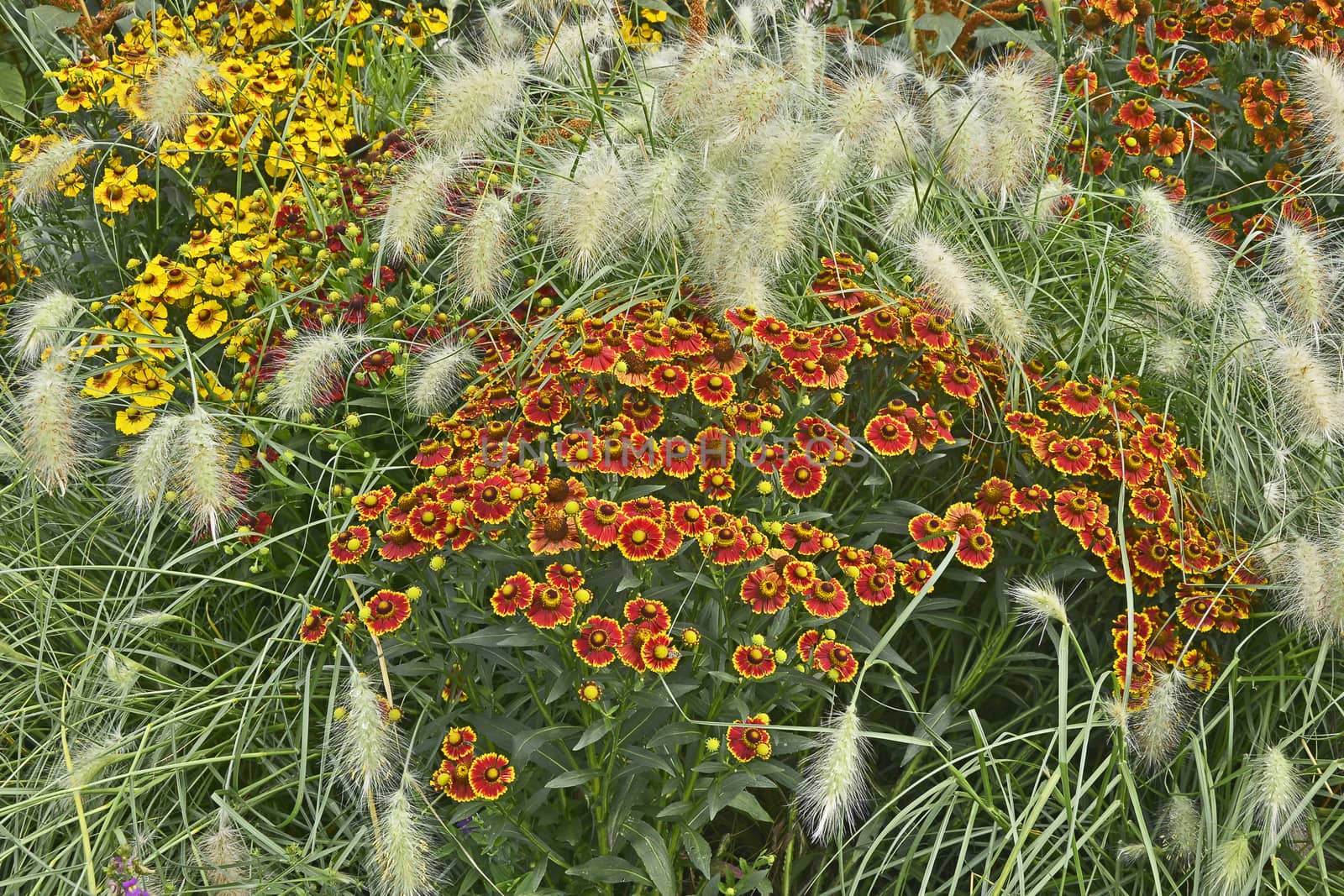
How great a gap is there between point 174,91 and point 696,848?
2.48 meters

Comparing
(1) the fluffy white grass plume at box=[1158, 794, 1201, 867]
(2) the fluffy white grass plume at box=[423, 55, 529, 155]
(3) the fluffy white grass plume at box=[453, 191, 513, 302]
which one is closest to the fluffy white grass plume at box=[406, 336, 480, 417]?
(3) the fluffy white grass plume at box=[453, 191, 513, 302]

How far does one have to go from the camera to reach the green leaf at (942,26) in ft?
15.7

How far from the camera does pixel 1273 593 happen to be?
2879mm

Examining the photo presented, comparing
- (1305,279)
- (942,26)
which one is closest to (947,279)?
(1305,279)

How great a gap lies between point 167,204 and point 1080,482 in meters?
3.21

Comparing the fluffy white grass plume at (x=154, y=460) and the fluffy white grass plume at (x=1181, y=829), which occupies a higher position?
the fluffy white grass plume at (x=154, y=460)

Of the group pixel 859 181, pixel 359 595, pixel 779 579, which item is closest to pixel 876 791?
pixel 779 579

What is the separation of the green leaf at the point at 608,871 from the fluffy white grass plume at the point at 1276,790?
123 cm

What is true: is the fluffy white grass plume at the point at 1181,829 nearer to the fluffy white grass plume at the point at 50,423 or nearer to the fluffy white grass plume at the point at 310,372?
the fluffy white grass plume at the point at 310,372

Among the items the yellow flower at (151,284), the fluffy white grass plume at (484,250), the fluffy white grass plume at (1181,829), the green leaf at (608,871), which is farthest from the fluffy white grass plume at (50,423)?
the fluffy white grass plume at (1181,829)

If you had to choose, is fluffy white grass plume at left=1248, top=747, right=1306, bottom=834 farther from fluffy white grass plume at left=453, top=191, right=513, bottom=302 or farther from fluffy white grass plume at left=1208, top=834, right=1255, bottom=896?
fluffy white grass plume at left=453, top=191, right=513, bottom=302

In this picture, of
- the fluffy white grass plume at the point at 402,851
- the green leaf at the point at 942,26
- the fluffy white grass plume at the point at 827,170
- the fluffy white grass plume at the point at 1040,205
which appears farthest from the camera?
the green leaf at the point at 942,26

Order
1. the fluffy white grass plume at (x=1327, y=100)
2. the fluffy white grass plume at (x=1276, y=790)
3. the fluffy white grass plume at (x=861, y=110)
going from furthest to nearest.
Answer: the fluffy white grass plume at (x=1327, y=100) → the fluffy white grass plume at (x=861, y=110) → the fluffy white grass plume at (x=1276, y=790)

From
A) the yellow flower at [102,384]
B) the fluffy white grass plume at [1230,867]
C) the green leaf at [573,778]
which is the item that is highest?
the yellow flower at [102,384]
